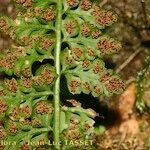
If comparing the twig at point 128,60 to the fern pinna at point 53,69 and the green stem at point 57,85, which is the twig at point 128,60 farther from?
the green stem at point 57,85

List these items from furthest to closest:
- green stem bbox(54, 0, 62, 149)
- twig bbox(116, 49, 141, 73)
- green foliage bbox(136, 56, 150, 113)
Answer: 1. twig bbox(116, 49, 141, 73)
2. green foliage bbox(136, 56, 150, 113)
3. green stem bbox(54, 0, 62, 149)

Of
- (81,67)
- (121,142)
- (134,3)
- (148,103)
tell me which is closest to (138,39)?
(134,3)

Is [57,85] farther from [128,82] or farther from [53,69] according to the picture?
[128,82]

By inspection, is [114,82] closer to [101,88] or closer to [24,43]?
[101,88]

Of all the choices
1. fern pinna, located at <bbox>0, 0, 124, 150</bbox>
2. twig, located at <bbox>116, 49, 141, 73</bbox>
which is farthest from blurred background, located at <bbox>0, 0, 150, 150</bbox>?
fern pinna, located at <bbox>0, 0, 124, 150</bbox>

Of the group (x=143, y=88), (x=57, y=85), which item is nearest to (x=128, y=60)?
(x=143, y=88)

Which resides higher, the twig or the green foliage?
the twig

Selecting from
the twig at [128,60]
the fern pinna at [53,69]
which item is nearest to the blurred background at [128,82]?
the twig at [128,60]

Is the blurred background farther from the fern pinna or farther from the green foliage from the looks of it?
the fern pinna

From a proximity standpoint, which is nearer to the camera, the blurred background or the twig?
the blurred background
